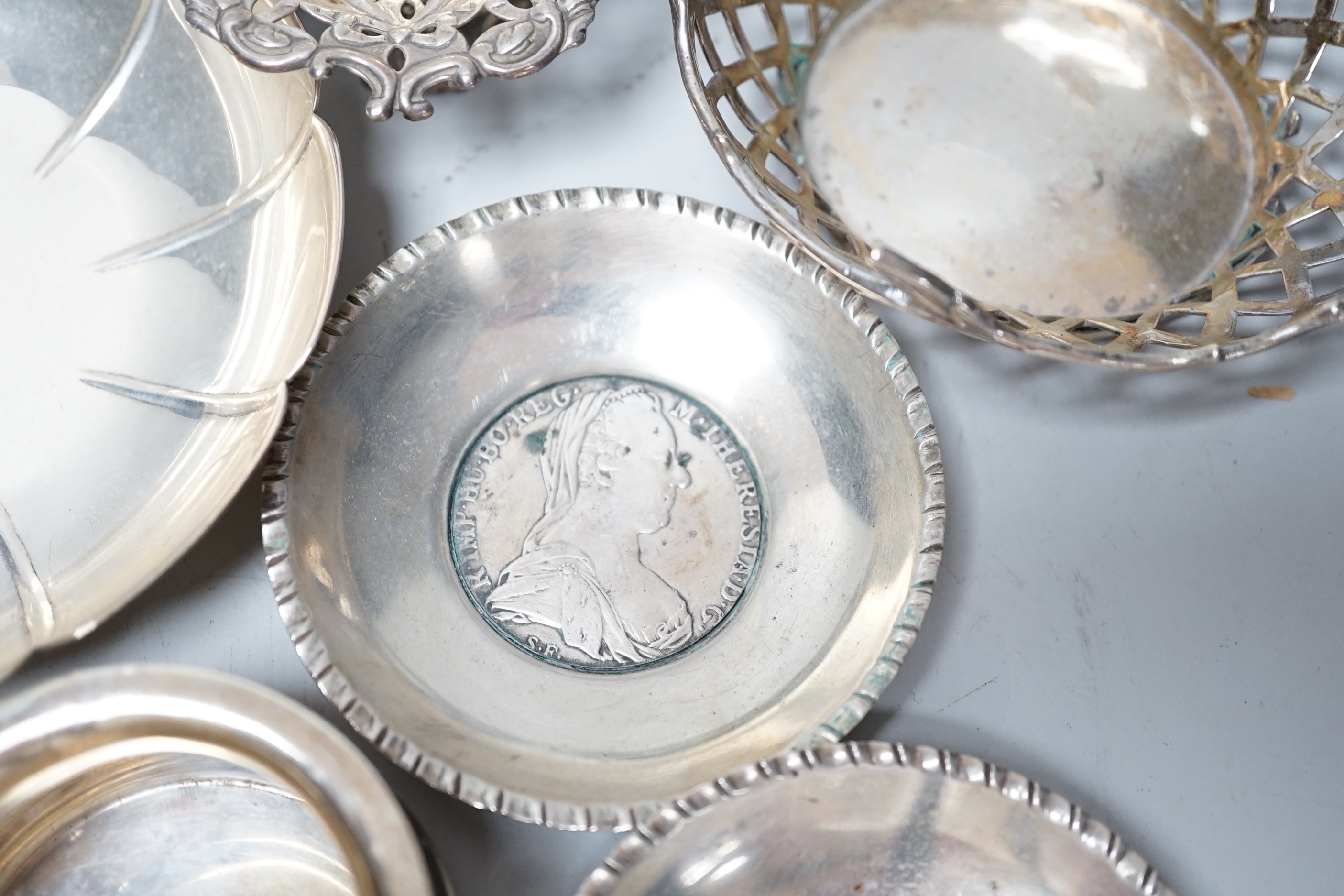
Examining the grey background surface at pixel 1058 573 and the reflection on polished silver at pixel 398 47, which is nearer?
the reflection on polished silver at pixel 398 47

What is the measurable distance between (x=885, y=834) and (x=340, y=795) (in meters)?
0.34

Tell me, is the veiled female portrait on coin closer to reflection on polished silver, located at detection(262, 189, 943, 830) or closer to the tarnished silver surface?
reflection on polished silver, located at detection(262, 189, 943, 830)

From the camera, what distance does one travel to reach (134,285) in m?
0.80

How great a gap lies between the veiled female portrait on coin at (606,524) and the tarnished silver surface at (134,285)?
0.61 feet

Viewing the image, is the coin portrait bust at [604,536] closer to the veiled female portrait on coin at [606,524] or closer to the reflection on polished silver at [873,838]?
the veiled female portrait on coin at [606,524]

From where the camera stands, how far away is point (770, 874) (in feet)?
2.33

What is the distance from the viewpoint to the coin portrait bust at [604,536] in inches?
31.7

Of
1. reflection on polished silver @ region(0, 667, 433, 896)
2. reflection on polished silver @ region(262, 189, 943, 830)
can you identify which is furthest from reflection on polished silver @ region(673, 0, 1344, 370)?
reflection on polished silver @ region(0, 667, 433, 896)

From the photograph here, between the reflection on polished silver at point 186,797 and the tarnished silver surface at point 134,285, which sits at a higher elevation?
the tarnished silver surface at point 134,285

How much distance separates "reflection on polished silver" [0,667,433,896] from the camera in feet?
1.98

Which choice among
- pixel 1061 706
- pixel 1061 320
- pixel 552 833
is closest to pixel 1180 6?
pixel 1061 320

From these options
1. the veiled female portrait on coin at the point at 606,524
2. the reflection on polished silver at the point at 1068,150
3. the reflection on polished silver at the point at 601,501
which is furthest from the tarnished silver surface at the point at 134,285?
the reflection on polished silver at the point at 1068,150

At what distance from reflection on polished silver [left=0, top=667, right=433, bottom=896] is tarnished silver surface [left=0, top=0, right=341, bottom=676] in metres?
0.10

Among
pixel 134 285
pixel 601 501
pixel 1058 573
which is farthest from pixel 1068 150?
pixel 134 285
